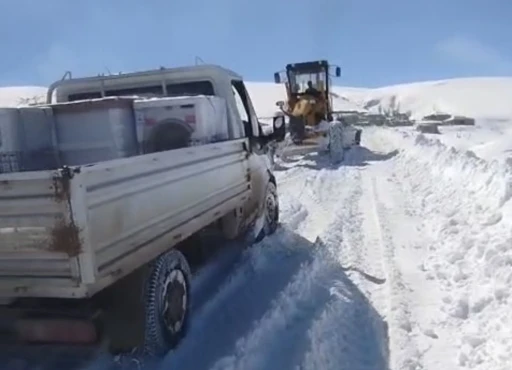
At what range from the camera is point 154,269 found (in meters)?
3.60

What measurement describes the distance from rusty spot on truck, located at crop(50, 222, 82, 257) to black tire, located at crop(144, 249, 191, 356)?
865mm

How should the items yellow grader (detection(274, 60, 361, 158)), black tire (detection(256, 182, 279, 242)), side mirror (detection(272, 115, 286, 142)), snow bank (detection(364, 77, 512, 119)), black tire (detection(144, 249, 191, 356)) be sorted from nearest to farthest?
1. black tire (detection(144, 249, 191, 356))
2. black tire (detection(256, 182, 279, 242))
3. side mirror (detection(272, 115, 286, 142))
4. yellow grader (detection(274, 60, 361, 158))
5. snow bank (detection(364, 77, 512, 119))

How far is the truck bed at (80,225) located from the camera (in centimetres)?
271

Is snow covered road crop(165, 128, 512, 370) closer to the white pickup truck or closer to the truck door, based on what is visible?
the white pickup truck

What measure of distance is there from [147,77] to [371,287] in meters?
3.45

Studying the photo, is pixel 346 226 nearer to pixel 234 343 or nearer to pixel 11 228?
pixel 234 343

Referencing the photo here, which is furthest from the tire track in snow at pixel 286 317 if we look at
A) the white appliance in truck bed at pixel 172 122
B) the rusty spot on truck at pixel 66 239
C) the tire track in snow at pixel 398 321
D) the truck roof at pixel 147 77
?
the truck roof at pixel 147 77

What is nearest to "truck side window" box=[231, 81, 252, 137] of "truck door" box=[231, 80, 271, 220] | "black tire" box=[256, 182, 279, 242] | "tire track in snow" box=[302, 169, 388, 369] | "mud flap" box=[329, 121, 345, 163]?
"truck door" box=[231, 80, 271, 220]

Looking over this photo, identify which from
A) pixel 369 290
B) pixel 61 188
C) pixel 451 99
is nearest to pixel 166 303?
pixel 61 188

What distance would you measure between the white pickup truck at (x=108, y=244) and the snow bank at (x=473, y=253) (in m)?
2.12

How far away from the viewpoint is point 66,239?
8.95ft

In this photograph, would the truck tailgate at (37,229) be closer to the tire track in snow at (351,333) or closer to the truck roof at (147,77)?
the tire track in snow at (351,333)

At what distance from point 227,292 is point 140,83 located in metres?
2.74

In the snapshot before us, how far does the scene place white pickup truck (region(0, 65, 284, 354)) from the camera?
274 cm
